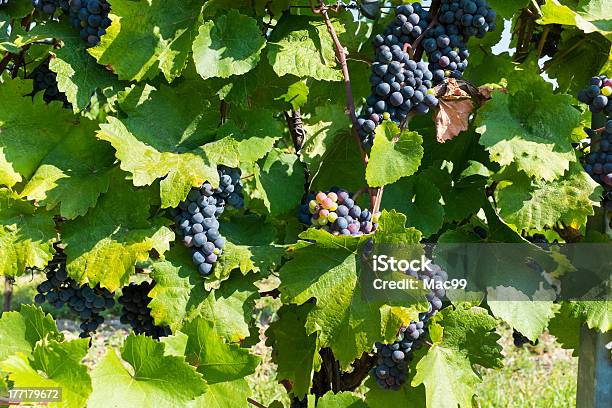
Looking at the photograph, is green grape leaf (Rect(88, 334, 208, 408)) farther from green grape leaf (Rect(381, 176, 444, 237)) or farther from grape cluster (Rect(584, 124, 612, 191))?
grape cluster (Rect(584, 124, 612, 191))

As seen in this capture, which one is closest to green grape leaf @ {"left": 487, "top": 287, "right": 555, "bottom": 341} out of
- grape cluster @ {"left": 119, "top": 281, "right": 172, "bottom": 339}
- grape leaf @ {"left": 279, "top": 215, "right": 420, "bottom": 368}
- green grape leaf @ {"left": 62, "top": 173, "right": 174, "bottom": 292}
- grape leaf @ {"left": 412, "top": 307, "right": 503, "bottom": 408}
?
grape leaf @ {"left": 412, "top": 307, "right": 503, "bottom": 408}

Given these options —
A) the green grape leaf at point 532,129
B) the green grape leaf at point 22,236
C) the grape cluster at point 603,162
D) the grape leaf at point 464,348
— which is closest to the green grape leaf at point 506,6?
the green grape leaf at point 532,129

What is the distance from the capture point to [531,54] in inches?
81.4

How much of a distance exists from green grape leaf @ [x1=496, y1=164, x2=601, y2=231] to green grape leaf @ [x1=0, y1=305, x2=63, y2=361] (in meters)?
1.12

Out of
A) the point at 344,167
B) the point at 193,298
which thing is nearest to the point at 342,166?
the point at 344,167

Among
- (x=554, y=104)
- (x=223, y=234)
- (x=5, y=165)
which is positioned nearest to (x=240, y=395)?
(x=223, y=234)

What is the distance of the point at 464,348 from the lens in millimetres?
1781

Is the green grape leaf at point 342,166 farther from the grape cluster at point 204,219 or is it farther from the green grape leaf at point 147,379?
the green grape leaf at point 147,379

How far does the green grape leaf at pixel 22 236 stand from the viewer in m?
1.69

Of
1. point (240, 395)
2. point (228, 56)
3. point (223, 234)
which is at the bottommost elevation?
point (240, 395)

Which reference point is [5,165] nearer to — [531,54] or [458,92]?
[458,92]

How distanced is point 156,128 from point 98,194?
20 centimetres

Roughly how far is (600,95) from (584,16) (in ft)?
0.68

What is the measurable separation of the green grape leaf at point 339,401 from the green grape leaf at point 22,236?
2.45 ft
